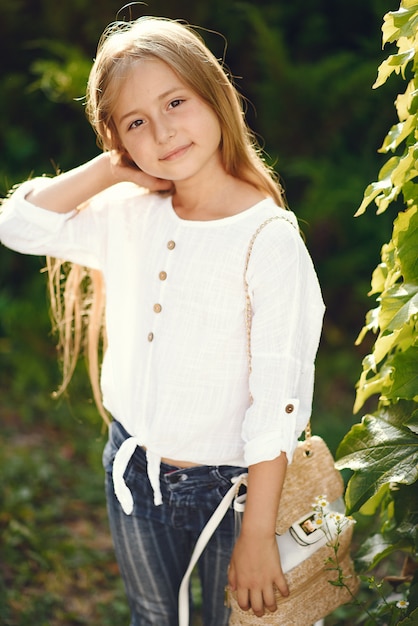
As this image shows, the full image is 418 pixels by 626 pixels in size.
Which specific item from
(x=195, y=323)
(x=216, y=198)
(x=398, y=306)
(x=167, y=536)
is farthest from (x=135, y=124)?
(x=167, y=536)

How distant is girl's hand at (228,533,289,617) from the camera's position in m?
1.78

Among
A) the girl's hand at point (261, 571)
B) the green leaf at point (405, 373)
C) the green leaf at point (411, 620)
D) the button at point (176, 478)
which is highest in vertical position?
the green leaf at point (405, 373)

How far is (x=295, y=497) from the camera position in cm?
191

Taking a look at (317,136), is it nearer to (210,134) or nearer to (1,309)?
(1,309)

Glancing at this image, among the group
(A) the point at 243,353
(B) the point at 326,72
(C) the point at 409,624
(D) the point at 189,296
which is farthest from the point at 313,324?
(B) the point at 326,72

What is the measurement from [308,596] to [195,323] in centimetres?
68

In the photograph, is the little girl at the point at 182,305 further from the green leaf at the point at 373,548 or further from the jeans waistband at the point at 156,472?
the green leaf at the point at 373,548

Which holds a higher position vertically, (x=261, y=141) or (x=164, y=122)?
(x=261, y=141)

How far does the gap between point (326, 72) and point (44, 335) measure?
6.94 feet

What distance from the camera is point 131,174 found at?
204 centimetres

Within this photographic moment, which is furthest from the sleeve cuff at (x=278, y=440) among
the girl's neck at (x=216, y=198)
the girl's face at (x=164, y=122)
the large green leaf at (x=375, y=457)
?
the girl's face at (x=164, y=122)

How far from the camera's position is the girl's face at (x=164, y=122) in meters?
1.82

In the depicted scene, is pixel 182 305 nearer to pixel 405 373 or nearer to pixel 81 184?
pixel 81 184

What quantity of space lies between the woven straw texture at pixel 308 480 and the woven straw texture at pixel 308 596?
103 mm
